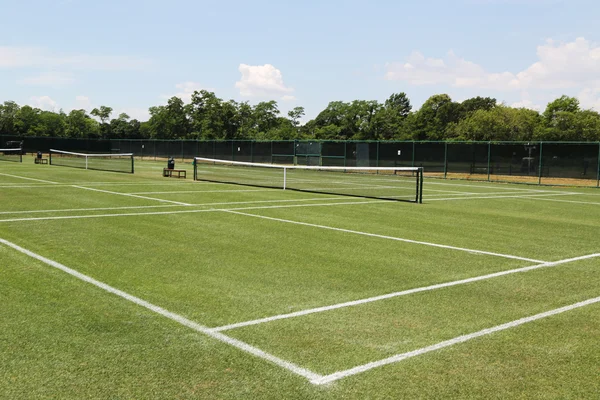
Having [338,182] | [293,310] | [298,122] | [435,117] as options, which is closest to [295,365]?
[293,310]

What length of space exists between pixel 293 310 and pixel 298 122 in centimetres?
11707

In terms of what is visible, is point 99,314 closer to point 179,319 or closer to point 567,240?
point 179,319

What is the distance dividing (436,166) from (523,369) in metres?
36.7

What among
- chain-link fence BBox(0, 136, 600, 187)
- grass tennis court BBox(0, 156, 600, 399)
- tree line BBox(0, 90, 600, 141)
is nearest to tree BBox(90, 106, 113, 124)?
tree line BBox(0, 90, 600, 141)

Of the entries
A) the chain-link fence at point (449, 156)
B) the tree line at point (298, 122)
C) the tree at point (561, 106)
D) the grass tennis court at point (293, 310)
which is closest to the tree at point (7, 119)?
the tree line at point (298, 122)

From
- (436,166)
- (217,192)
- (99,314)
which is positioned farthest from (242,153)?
(99,314)

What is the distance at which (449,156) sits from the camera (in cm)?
3931

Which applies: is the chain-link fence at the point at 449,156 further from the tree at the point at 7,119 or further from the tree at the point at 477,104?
the tree at the point at 477,104

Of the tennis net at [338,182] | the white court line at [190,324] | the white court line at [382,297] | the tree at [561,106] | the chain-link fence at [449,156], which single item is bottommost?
the white court line at [190,324]

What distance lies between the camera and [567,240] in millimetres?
11117

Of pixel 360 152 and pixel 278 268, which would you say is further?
pixel 360 152

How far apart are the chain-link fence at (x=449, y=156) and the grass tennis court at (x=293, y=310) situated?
75.3 ft

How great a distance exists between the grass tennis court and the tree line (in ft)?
225

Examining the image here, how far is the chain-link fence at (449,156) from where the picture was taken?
33.0 meters
